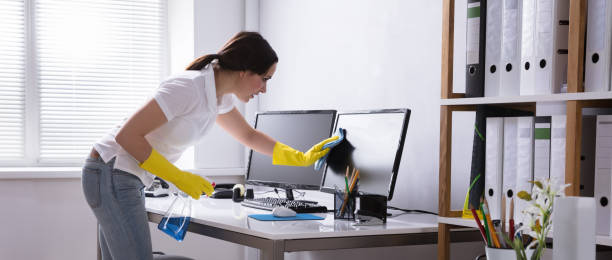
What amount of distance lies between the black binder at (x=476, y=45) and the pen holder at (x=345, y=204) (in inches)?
21.3

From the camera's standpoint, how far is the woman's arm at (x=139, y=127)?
1874 millimetres

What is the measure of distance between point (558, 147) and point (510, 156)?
171 millimetres

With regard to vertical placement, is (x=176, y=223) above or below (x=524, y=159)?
below

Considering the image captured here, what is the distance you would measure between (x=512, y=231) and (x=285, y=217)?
3.24 feet

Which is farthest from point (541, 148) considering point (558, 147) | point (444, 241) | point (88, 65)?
point (88, 65)

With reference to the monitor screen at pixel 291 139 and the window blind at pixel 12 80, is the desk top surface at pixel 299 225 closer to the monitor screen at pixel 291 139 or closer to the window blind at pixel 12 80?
the monitor screen at pixel 291 139

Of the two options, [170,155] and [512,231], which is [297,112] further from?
[512,231]

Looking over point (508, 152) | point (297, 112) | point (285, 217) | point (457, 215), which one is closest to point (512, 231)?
point (508, 152)

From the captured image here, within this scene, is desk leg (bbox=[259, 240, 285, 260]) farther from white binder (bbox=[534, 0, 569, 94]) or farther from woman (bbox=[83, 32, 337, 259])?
white binder (bbox=[534, 0, 569, 94])

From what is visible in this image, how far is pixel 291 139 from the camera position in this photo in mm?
2600

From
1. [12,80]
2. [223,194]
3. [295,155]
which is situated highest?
[12,80]

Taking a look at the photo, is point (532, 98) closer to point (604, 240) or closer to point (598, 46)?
point (598, 46)

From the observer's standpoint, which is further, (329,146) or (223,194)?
(223,194)

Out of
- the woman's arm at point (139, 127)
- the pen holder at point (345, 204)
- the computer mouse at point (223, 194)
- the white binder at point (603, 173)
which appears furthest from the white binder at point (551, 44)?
the computer mouse at point (223, 194)
